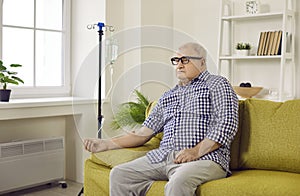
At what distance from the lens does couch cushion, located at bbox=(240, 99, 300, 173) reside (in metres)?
2.49

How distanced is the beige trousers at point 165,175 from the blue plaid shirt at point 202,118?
1.8 inches

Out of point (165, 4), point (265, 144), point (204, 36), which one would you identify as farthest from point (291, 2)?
point (265, 144)

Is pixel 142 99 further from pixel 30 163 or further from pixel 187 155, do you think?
pixel 187 155

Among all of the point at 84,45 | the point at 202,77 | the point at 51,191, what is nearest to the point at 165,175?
the point at 202,77

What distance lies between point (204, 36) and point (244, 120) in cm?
170

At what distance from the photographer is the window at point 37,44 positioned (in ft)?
12.5

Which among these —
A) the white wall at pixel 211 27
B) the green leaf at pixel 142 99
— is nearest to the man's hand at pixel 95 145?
the green leaf at pixel 142 99

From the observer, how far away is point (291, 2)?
3.65 meters

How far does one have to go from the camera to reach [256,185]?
7.22 feet

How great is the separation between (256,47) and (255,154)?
4.98 ft

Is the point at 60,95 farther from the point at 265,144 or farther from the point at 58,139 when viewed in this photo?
the point at 265,144

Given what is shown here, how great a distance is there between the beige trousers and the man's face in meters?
0.45

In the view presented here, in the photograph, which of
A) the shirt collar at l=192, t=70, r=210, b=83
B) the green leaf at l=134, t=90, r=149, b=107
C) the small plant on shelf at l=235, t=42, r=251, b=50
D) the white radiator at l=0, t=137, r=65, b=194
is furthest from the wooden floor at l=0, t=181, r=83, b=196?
the small plant on shelf at l=235, t=42, r=251, b=50

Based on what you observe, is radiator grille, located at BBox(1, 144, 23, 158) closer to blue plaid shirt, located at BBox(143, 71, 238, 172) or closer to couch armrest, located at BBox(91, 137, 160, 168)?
couch armrest, located at BBox(91, 137, 160, 168)
